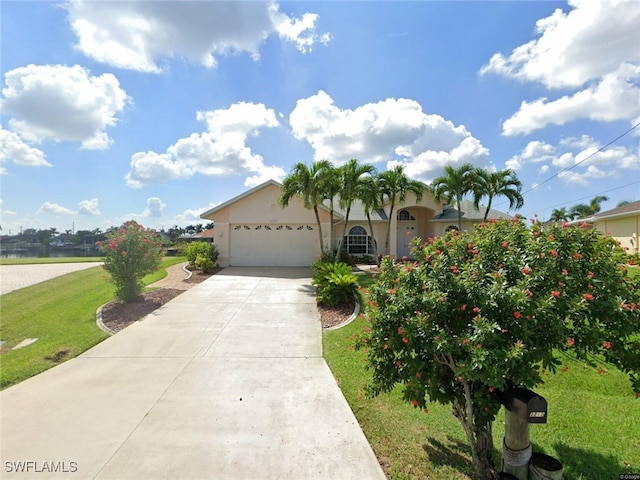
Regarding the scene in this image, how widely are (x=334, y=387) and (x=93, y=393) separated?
3800 mm

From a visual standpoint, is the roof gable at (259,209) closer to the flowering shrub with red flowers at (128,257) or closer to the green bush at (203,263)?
the green bush at (203,263)

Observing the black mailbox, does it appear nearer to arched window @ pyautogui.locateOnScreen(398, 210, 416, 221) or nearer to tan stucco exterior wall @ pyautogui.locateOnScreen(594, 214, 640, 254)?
tan stucco exterior wall @ pyautogui.locateOnScreen(594, 214, 640, 254)

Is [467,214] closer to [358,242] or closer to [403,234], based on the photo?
[403,234]

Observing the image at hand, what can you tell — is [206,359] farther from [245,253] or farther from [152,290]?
[245,253]

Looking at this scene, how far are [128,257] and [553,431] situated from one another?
10.9m

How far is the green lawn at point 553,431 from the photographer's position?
127 inches

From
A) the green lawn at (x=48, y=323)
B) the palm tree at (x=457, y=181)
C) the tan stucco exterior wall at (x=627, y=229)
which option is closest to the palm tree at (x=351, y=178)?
the palm tree at (x=457, y=181)

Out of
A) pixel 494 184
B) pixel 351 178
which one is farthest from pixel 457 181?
pixel 351 178

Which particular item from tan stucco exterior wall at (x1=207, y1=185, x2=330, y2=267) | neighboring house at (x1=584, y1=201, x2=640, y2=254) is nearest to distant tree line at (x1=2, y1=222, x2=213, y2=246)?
tan stucco exterior wall at (x1=207, y1=185, x2=330, y2=267)

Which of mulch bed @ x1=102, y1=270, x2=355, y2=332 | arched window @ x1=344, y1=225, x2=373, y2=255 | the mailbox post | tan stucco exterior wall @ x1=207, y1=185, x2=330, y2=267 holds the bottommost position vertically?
mulch bed @ x1=102, y1=270, x2=355, y2=332

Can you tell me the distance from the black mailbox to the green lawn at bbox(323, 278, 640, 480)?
3.60ft

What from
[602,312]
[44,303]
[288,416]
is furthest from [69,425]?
[44,303]

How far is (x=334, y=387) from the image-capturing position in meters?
4.95

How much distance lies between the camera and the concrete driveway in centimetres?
329
